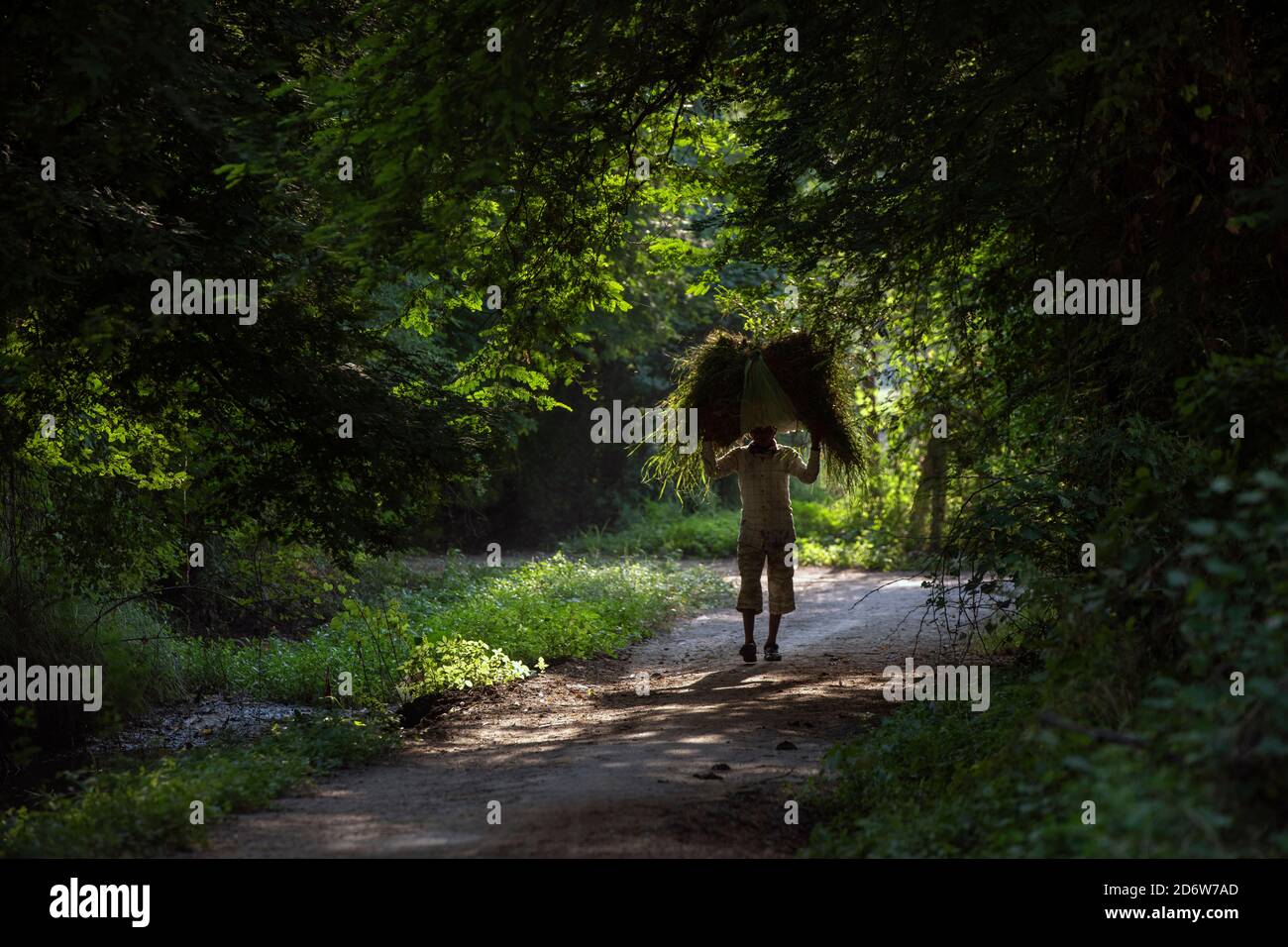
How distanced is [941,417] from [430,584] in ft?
38.6

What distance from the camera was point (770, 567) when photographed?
11586 mm

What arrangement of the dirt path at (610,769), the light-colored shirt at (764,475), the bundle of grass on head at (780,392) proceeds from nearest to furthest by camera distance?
1. the dirt path at (610,769)
2. the bundle of grass on head at (780,392)
3. the light-colored shirt at (764,475)

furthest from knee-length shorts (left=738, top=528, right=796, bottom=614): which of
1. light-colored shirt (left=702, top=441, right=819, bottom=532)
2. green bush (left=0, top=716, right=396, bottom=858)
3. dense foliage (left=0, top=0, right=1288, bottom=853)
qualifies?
green bush (left=0, top=716, right=396, bottom=858)

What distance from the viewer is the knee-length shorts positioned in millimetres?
11445

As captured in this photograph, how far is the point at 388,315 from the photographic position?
1620 centimetres

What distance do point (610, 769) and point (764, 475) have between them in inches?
187

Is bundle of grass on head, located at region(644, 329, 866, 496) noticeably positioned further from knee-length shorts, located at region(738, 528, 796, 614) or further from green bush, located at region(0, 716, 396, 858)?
green bush, located at region(0, 716, 396, 858)

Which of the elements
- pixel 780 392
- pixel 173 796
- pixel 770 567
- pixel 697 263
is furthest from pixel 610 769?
pixel 697 263

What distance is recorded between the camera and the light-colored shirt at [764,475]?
11305 millimetres

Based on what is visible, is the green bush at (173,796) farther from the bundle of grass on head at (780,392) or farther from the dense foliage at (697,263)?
the bundle of grass on head at (780,392)

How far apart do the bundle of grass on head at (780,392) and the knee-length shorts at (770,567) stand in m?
0.74

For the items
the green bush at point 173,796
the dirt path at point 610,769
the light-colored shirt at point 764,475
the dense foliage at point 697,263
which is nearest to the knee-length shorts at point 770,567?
the light-colored shirt at point 764,475

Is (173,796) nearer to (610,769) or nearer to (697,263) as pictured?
(610,769)
